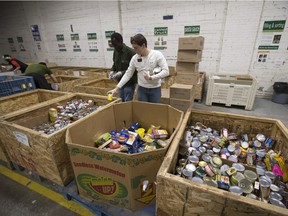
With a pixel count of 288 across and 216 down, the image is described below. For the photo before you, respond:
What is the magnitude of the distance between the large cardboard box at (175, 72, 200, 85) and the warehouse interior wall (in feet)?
6.49

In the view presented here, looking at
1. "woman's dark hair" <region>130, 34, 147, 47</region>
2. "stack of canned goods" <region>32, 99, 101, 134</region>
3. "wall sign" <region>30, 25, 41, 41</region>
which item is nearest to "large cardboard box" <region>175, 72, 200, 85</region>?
"woman's dark hair" <region>130, 34, 147, 47</region>

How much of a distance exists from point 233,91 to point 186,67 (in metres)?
1.50

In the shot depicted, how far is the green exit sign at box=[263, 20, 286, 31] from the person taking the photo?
3.59 m

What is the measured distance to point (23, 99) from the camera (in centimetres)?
230

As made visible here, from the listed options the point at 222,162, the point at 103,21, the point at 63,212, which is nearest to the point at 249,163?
the point at 222,162

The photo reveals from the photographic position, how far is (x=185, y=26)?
443 cm

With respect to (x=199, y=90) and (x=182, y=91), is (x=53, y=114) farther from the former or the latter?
(x=199, y=90)

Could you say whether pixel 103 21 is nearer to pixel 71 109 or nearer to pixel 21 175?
pixel 71 109

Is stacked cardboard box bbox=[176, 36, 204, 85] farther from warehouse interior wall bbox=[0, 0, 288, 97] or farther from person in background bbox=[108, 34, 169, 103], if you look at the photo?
warehouse interior wall bbox=[0, 0, 288, 97]

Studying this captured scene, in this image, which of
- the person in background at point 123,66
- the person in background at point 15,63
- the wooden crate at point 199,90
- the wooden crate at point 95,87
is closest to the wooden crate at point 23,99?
the wooden crate at point 95,87

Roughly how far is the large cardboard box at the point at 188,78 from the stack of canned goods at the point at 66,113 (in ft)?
5.53

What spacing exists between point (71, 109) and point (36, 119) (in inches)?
14.8

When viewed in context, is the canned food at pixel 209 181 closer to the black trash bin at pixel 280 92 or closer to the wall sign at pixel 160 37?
the black trash bin at pixel 280 92

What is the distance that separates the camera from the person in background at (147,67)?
1.84m
